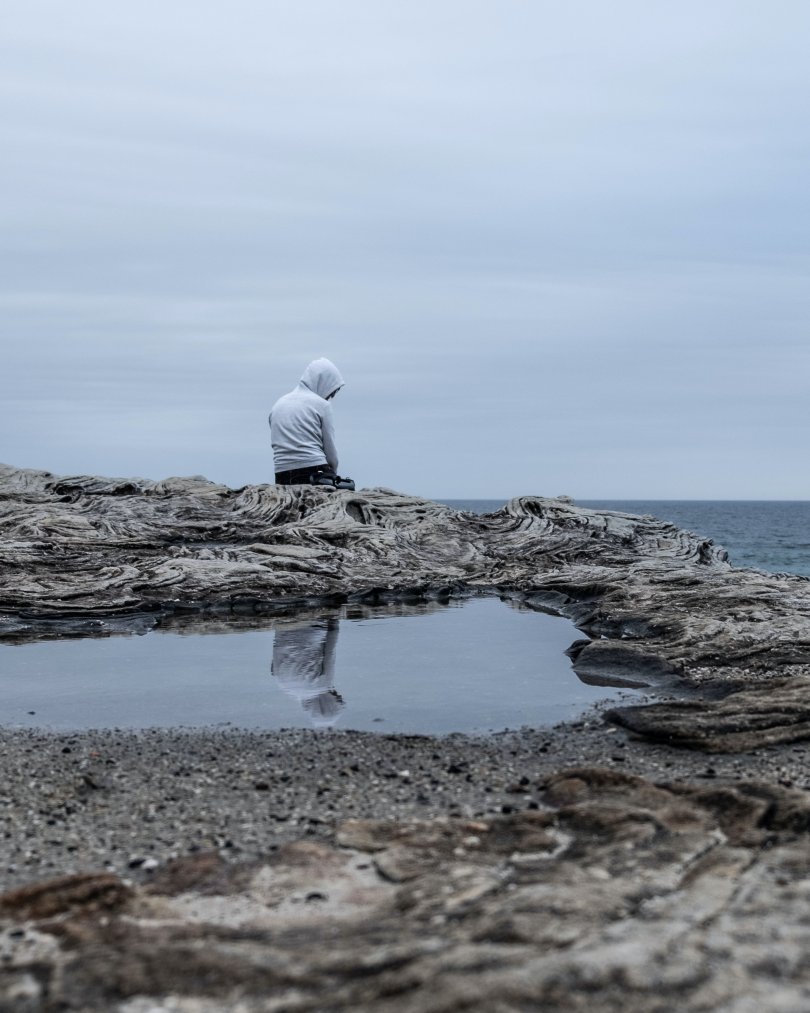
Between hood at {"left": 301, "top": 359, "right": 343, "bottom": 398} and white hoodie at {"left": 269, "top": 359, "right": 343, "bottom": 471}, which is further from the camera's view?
hood at {"left": 301, "top": 359, "right": 343, "bottom": 398}

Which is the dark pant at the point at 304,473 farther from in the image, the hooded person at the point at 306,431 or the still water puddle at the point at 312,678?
the still water puddle at the point at 312,678

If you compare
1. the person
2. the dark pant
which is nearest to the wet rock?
the person

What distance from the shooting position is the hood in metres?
15.2

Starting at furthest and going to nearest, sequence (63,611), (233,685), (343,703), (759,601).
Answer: (63,611), (759,601), (233,685), (343,703)

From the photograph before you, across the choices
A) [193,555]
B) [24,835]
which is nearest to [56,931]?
[24,835]

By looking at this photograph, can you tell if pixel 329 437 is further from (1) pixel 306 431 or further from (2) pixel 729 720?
(2) pixel 729 720

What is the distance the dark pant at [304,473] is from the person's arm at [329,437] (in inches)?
4.3

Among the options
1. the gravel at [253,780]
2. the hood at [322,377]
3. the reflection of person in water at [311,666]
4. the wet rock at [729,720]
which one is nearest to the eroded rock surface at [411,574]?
the wet rock at [729,720]

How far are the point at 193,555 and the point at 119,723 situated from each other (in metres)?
5.27

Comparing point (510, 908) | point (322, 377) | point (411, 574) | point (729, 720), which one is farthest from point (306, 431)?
point (510, 908)

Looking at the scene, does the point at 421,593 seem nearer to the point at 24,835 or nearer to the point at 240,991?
the point at 24,835

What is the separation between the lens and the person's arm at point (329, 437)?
14438 millimetres

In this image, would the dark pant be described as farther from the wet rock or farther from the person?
the wet rock

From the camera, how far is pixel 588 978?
2.30 meters
